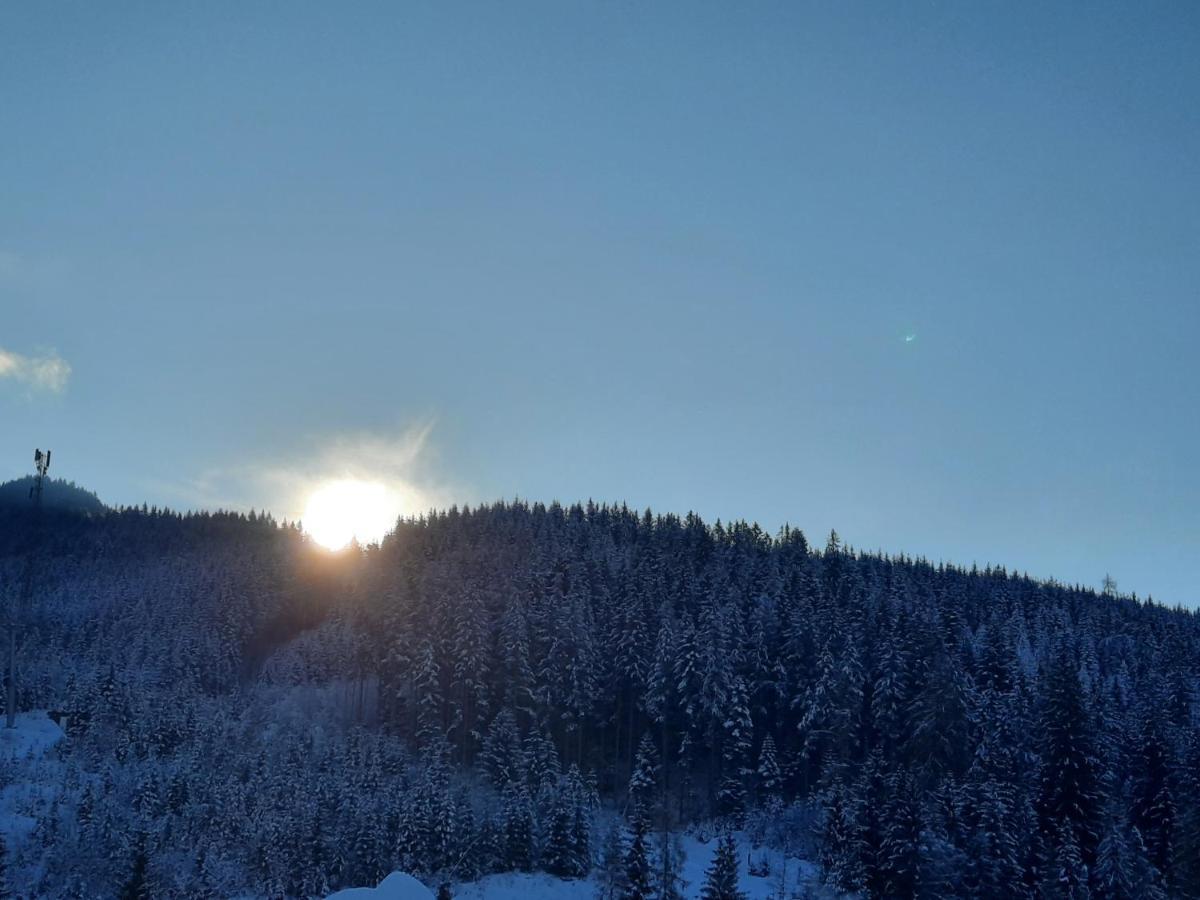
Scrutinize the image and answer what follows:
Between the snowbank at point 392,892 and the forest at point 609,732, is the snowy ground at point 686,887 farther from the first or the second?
the snowbank at point 392,892

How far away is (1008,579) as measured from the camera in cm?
15538

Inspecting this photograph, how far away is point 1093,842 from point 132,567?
171m

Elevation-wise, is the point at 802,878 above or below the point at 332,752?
below

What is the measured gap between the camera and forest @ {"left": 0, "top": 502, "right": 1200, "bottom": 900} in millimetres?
60094

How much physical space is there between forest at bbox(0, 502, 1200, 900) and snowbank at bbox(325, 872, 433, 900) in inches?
706

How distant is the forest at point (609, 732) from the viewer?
197 feet

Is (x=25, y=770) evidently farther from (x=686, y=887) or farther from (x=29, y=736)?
(x=686, y=887)

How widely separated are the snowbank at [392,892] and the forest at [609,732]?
58.8 ft

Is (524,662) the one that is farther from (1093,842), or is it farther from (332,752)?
(1093,842)

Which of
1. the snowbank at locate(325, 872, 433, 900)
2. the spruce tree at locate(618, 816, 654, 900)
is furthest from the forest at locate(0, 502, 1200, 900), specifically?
the snowbank at locate(325, 872, 433, 900)

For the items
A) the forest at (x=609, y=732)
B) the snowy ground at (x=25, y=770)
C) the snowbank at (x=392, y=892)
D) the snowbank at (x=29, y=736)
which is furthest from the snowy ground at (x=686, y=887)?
the snowbank at (x=29, y=736)

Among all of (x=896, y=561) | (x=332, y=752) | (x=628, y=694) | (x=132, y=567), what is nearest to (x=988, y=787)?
(x=628, y=694)

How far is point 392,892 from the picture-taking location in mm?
30922

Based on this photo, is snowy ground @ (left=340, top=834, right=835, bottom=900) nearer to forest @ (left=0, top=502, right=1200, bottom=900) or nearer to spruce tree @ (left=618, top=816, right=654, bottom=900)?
forest @ (left=0, top=502, right=1200, bottom=900)
